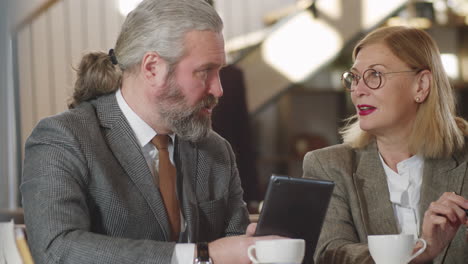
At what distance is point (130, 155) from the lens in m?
1.79

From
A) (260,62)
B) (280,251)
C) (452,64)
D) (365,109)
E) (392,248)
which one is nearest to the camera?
(280,251)

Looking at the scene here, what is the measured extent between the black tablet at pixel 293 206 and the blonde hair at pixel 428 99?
2.70 ft

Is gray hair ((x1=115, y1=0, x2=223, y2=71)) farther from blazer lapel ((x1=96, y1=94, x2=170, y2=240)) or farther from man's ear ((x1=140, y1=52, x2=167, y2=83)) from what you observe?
A: blazer lapel ((x1=96, y1=94, x2=170, y2=240))

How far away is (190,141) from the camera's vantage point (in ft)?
→ 6.61

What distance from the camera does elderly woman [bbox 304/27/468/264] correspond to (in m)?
2.13

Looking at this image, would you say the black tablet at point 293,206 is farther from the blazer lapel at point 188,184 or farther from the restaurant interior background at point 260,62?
the restaurant interior background at point 260,62

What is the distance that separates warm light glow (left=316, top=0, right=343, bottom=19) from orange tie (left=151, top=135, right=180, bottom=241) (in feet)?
12.6

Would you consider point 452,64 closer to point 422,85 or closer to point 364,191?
point 422,85

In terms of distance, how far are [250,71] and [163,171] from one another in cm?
369

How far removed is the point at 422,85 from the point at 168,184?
932 millimetres

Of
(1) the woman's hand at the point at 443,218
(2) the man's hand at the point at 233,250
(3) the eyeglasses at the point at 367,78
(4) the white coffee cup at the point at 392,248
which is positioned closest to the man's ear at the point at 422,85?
(3) the eyeglasses at the point at 367,78

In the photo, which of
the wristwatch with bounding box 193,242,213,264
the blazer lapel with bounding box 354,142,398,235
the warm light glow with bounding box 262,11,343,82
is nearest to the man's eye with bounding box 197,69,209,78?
the wristwatch with bounding box 193,242,213,264

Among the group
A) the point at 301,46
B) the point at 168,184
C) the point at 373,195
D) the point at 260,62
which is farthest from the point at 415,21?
the point at 168,184

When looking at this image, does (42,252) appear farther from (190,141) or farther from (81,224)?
(190,141)
